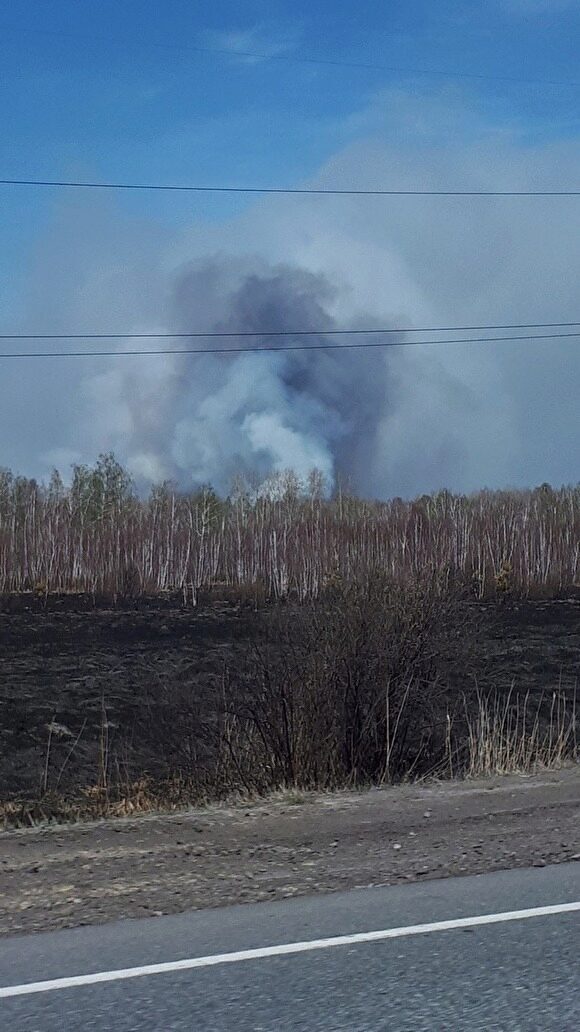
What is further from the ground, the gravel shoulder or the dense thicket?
the dense thicket

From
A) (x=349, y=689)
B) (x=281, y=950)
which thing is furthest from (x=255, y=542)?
(x=281, y=950)

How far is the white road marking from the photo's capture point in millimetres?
4941

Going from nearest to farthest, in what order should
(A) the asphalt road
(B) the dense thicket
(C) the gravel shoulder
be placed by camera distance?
(A) the asphalt road
(C) the gravel shoulder
(B) the dense thicket

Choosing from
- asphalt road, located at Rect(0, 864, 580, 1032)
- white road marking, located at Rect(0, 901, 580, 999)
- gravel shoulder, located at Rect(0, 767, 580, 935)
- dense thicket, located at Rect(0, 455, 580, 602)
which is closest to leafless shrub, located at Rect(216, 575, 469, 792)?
gravel shoulder, located at Rect(0, 767, 580, 935)

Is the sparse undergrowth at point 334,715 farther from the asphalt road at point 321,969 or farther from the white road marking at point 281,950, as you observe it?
the white road marking at point 281,950

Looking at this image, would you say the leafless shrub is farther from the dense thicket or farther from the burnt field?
the dense thicket

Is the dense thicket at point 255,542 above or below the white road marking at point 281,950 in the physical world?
above

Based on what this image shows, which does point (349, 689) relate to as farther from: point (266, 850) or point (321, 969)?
point (321, 969)

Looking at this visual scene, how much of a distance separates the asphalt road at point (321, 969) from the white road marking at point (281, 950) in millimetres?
12

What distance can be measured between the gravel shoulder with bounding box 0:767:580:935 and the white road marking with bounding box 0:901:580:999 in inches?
43.2

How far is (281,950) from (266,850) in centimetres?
250

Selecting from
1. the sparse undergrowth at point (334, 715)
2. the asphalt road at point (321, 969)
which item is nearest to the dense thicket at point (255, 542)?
the sparse undergrowth at point (334, 715)

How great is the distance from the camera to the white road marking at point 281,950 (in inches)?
195

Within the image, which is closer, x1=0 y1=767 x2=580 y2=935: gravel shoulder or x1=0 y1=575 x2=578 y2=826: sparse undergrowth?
x1=0 y1=767 x2=580 y2=935: gravel shoulder
